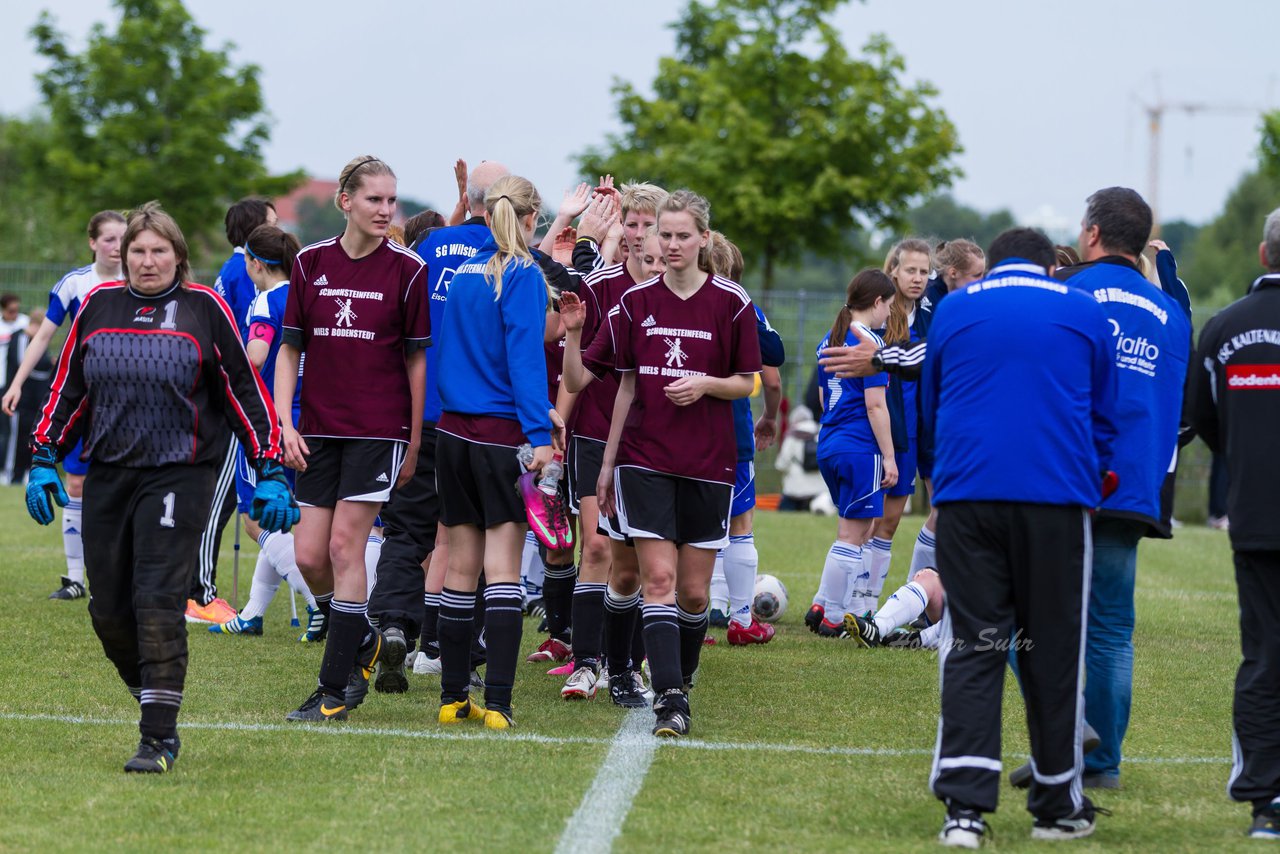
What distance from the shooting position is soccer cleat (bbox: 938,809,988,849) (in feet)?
15.2

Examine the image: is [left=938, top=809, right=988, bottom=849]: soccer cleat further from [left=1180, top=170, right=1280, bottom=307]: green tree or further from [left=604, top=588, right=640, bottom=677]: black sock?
[left=1180, top=170, right=1280, bottom=307]: green tree

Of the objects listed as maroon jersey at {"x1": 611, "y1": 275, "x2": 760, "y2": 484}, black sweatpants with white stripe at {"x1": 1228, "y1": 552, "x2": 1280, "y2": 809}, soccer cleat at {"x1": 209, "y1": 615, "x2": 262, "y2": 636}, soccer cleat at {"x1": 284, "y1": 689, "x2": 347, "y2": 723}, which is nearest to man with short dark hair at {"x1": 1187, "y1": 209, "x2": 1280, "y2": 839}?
black sweatpants with white stripe at {"x1": 1228, "y1": 552, "x2": 1280, "y2": 809}

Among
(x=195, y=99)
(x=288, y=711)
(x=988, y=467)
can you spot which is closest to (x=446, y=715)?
(x=288, y=711)

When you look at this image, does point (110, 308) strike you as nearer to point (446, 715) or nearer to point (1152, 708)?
point (446, 715)

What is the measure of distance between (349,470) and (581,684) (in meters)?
1.63

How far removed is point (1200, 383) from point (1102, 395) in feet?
2.46

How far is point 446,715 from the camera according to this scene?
6.48 metres

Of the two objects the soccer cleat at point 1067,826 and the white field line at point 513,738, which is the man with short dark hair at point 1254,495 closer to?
the soccer cleat at point 1067,826

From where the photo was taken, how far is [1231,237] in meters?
95.5

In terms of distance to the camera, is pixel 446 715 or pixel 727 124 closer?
pixel 446 715

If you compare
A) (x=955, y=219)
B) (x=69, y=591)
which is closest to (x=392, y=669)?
(x=69, y=591)

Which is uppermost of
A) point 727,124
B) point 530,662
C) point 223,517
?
point 727,124

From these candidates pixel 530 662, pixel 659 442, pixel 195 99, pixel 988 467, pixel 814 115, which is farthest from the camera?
pixel 195 99

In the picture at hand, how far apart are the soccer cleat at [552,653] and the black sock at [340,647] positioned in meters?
2.01
